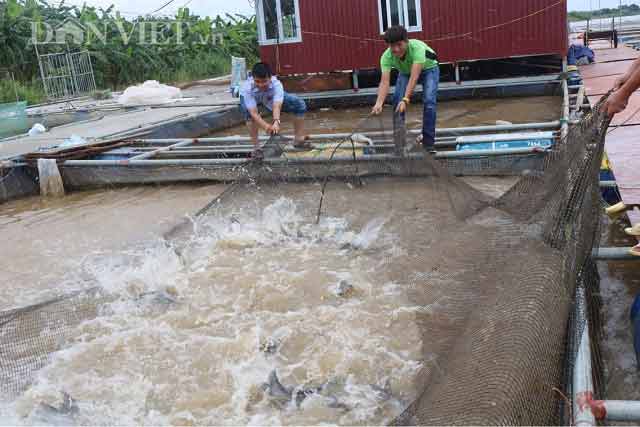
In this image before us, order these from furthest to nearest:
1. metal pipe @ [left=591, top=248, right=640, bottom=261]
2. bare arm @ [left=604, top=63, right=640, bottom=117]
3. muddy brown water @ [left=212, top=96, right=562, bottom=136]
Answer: muddy brown water @ [left=212, top=96, right=562, bottom=136], metal pipe @ [left=591, top=248, right=640, bottom=261], bare arm @ [left=604, top=63, right=640, bottom=117]

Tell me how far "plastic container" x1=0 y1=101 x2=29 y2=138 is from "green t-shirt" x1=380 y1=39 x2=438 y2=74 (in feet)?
28.1

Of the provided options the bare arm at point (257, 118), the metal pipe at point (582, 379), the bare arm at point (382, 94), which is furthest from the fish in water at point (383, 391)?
the bare arm at point (257, 118)

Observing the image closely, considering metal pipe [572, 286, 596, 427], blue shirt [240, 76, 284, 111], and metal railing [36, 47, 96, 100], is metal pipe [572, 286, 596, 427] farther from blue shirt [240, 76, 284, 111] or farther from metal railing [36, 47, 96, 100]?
metal railing [36, 47, 96, 100]

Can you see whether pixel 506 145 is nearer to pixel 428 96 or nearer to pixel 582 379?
pixel 428 96

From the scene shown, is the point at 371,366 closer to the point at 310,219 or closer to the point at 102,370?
the point at 102,370

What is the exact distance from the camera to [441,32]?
12.8m

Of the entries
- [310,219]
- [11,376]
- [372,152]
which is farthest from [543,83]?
[11,376]

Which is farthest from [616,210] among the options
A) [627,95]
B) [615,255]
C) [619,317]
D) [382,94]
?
[382,94]

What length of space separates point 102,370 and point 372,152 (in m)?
3.21

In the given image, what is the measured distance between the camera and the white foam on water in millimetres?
2834

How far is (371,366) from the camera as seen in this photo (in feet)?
Result: 10.1

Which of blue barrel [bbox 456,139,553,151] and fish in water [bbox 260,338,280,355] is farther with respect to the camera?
blue barrel [bbox 456,139,553,151]

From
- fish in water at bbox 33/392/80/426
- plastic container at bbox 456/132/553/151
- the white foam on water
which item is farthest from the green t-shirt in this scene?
fish in water at bbox 33/392/80/426

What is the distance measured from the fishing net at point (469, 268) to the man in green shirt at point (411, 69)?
3.10 feet
